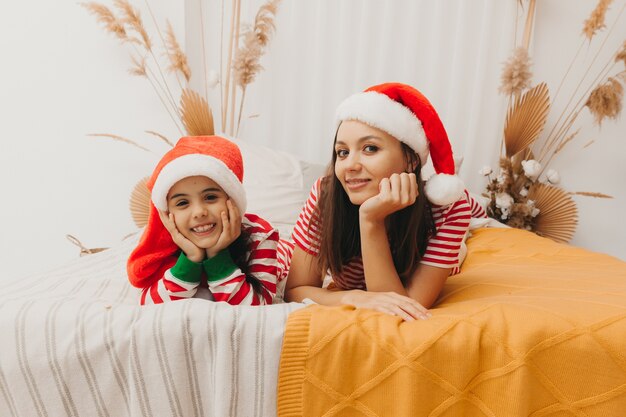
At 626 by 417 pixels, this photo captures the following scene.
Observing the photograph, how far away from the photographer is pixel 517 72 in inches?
93.1

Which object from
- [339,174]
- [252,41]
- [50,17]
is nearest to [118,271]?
[339,174]

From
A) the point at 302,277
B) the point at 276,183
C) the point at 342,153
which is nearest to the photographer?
the point at 342,153

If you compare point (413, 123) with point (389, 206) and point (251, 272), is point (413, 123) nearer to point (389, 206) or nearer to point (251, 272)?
point (389, 206)

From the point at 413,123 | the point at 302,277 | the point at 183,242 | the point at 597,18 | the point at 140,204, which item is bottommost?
the point at 140,204

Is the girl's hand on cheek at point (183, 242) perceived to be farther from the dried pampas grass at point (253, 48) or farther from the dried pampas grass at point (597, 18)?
the dried pampas grass at point (597, 18)

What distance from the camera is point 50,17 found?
245cm

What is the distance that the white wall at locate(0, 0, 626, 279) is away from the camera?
2.51 meters

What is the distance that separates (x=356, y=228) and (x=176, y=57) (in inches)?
67.4

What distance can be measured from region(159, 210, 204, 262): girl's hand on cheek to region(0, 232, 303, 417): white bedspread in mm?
225

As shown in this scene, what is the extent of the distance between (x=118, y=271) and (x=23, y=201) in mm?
1715

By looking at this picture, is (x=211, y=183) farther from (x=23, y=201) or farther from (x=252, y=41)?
(x=23, y=201)

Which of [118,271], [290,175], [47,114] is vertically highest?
[47,114]

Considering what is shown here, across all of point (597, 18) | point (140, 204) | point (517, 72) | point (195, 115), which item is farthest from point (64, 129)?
point (597, 18)

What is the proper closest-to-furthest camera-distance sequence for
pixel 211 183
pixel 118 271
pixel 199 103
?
pixel 211 183
pixel 118 271
pixel 199 103
